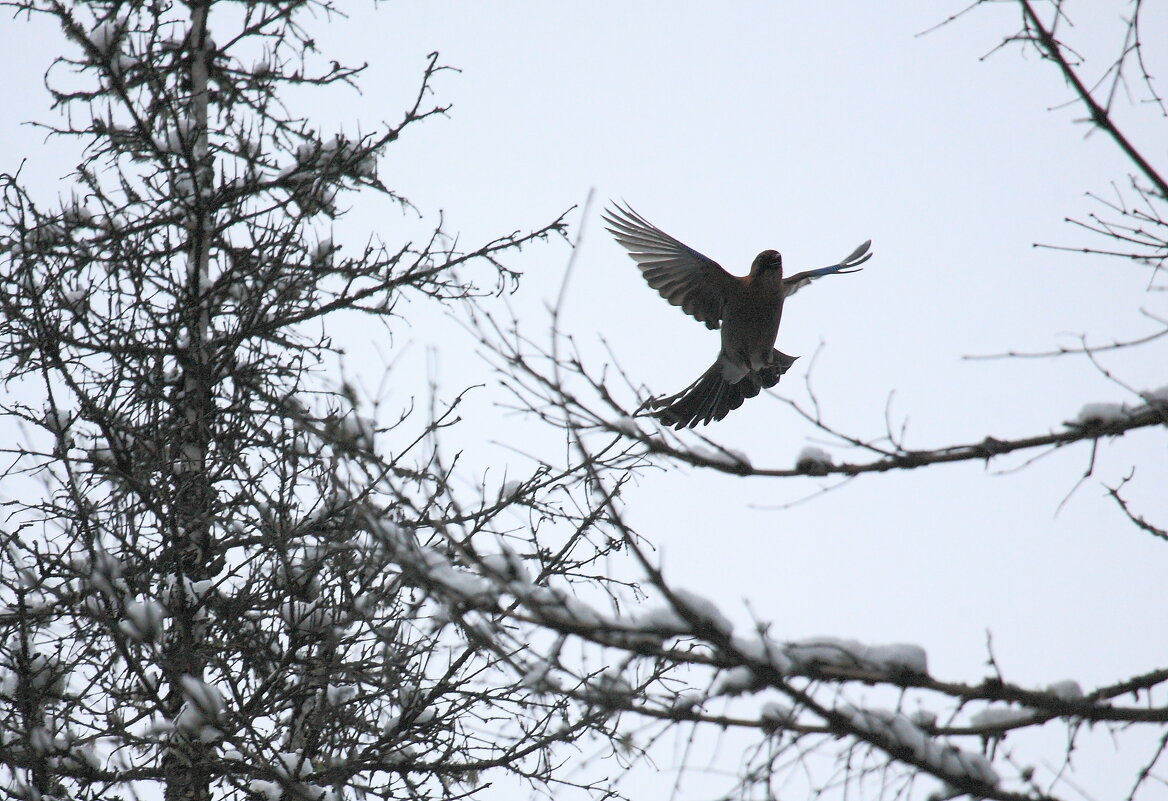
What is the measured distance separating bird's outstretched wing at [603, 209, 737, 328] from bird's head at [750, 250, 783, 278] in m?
0.17

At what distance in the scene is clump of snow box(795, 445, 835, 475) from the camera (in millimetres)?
2881

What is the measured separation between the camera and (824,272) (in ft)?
21.7

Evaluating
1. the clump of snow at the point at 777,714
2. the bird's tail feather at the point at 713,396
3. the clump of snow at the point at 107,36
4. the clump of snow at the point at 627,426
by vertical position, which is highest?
the clump of snow at the point at 107,36

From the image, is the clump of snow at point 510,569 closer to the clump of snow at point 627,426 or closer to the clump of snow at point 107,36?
the clump of snow at point 627,426

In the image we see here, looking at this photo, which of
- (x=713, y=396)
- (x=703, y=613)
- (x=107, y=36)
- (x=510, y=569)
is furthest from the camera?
(x=713, y=396)

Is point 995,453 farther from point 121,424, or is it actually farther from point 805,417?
point 121,424

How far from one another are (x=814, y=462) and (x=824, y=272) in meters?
3.97

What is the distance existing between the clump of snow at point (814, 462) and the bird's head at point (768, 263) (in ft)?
12.8

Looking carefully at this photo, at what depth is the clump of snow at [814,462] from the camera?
2.88 metres

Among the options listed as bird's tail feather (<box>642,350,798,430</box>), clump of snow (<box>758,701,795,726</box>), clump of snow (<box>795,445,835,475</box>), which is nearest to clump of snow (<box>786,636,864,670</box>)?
clump of snow (<box>758,701,795,726</box>)

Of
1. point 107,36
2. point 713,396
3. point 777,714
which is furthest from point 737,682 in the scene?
point 107,36

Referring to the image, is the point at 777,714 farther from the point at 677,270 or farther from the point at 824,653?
the point at 677,270

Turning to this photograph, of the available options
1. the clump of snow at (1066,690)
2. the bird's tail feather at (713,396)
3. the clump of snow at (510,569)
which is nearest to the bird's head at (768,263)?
the bird's tail feather at (713,396)

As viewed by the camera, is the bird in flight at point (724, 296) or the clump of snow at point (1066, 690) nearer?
the clump of snow at point (1066, 690)
